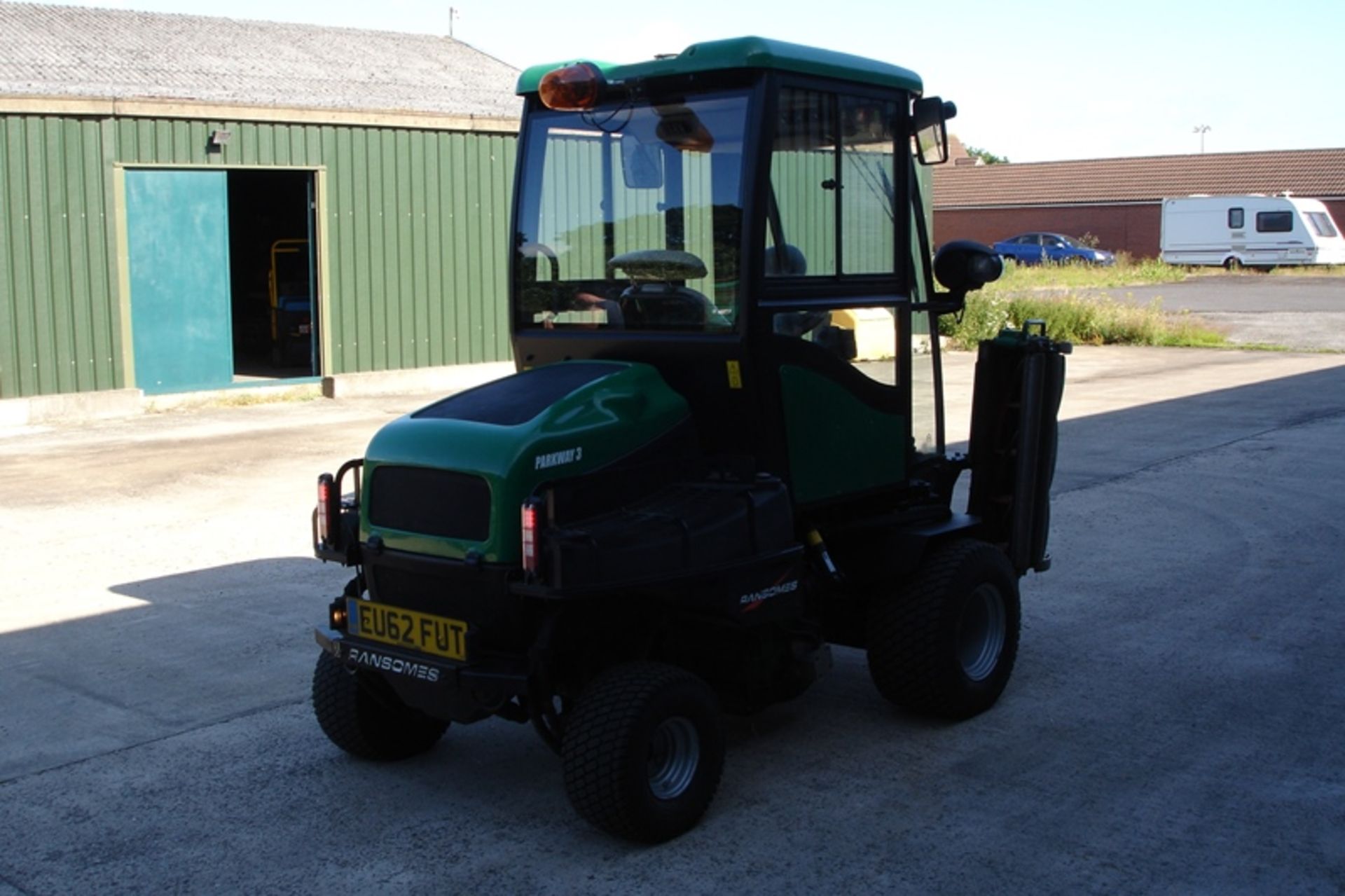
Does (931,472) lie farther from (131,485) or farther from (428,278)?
(428,278)

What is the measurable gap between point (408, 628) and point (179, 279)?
37.8 feet

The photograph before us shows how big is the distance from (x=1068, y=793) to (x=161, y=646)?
4.23 meters

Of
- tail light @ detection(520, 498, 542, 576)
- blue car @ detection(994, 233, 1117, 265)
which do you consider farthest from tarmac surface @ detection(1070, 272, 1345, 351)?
tail light @ detection(520, 498, 542, 576)

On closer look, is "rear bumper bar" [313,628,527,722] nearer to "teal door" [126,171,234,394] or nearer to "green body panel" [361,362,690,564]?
"green body panel" [361,362,690,564]

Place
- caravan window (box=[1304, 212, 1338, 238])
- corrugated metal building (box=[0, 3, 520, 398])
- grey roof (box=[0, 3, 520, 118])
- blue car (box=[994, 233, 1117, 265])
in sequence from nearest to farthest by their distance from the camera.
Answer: corrugated metal building (box=[0, 3, 520, 398]), grey roof (box=[0, 3, 520, 118]), caravan window (box=[1304, 212, 1338, 238]), blue car (box=[994, 233, 1117, 265])

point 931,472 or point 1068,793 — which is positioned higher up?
point 931,472

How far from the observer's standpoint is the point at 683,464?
524 cm

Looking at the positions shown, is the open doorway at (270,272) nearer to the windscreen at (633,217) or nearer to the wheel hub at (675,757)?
the windscreen at (633,217)

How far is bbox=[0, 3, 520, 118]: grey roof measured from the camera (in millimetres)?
15211

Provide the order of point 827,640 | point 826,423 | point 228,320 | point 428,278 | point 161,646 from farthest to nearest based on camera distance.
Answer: point 428,278, point 228,320, point 161,646, point 827,640, point 826,423

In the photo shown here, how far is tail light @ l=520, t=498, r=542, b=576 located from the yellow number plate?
349 mm

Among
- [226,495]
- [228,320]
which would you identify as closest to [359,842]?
[226,495]

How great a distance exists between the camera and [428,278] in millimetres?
17359

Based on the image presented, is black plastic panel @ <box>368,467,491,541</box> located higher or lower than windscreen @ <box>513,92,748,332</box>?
lower
